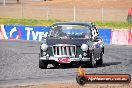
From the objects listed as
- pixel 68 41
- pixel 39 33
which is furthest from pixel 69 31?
pixel 39 33

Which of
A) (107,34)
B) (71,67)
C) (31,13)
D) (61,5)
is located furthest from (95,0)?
(71,67)

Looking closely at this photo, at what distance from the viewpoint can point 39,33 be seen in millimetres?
42000

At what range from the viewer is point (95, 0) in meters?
88.0

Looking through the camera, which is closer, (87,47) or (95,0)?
(87,47)

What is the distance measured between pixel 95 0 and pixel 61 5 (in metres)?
5.70

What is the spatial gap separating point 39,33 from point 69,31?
2027cm

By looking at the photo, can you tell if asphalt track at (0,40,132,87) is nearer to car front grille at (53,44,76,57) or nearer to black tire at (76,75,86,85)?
car front grille at (53,44,76,57)

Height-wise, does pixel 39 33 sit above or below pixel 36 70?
below

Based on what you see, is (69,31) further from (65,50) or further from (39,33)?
(39,33)

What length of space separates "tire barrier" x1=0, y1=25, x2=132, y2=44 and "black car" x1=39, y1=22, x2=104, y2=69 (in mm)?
16774

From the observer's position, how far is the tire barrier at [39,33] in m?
38.4

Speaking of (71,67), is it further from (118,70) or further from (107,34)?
(107,34)

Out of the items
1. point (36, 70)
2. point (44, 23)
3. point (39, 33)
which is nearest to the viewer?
point (36, 70)

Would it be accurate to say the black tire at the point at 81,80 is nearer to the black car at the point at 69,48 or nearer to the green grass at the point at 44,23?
the black car at the point at 69,48
